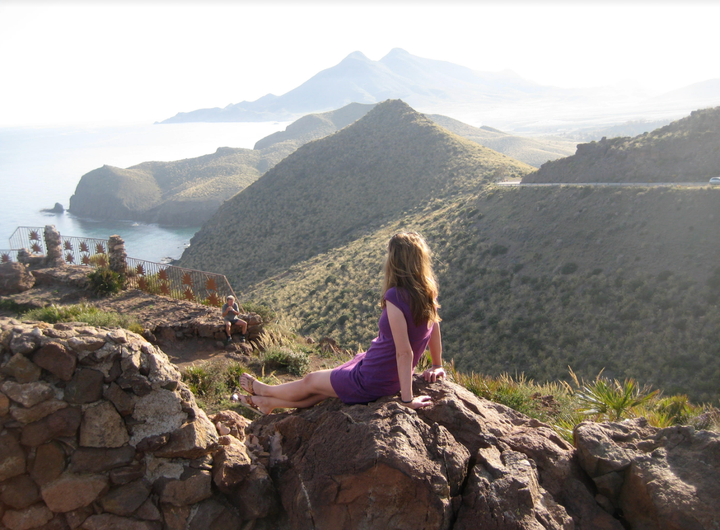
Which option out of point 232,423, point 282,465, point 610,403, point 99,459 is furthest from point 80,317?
point 610,403

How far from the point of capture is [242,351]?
8.09 m

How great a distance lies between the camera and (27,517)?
2654mm

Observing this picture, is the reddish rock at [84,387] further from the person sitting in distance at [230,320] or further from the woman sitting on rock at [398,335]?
the person sitting in distance at [230,320]

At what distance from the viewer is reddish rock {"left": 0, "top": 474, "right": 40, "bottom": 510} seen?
8.60ft

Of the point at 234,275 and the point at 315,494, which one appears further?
the point at 234,275

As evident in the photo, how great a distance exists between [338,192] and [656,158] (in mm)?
31875

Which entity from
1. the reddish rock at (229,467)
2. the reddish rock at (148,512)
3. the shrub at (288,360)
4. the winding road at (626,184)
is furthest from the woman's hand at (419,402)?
the winding road at (626,184)

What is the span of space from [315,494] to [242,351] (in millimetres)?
5500

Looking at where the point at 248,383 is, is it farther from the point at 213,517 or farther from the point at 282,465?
A: the point at 213,517

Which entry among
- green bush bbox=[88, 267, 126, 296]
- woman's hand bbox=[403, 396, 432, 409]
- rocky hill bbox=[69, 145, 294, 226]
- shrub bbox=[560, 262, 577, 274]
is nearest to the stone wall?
woman's hand bbox=[403, 396, 432, 409]

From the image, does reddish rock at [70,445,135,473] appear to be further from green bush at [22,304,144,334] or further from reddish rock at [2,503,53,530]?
green bush at [22,304,144,334]

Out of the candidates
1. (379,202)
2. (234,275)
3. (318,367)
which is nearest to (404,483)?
(318,367)

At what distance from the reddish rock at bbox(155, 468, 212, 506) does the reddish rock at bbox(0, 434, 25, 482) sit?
783 millimetres

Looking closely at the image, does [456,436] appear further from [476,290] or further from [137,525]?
[476,290]
